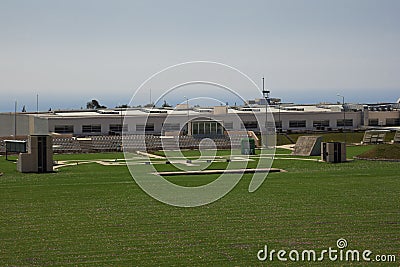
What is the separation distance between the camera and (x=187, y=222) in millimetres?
16531

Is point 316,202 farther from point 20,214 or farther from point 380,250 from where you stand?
point 20,214

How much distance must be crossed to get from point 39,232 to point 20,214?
2.71 m

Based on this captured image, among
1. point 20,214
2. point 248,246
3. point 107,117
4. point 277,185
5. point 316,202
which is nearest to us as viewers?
point 248,246

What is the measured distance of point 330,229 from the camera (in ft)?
49.8

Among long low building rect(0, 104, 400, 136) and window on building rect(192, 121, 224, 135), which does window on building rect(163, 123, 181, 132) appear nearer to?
long low building rect(0, 104, 400, 136)

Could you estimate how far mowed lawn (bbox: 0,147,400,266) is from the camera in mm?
13095

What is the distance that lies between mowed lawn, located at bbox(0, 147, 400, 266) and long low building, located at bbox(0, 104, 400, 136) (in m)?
33.7

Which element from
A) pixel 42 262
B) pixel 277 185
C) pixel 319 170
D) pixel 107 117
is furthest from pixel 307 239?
pixel 107 117

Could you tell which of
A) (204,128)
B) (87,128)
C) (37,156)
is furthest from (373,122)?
(37,156)

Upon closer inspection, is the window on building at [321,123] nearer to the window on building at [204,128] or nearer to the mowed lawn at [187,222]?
the window on building at [204,128]

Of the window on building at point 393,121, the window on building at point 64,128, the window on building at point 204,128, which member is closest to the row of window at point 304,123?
the window on building at point 393,121

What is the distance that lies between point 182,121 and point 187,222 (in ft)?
153

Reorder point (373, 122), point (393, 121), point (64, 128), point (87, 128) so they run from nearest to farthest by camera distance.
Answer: point (64, 128) → point (87, 128) → point (373, 122) → point (393, 121)

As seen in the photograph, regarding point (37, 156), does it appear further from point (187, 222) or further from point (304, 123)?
point (304, 123)
